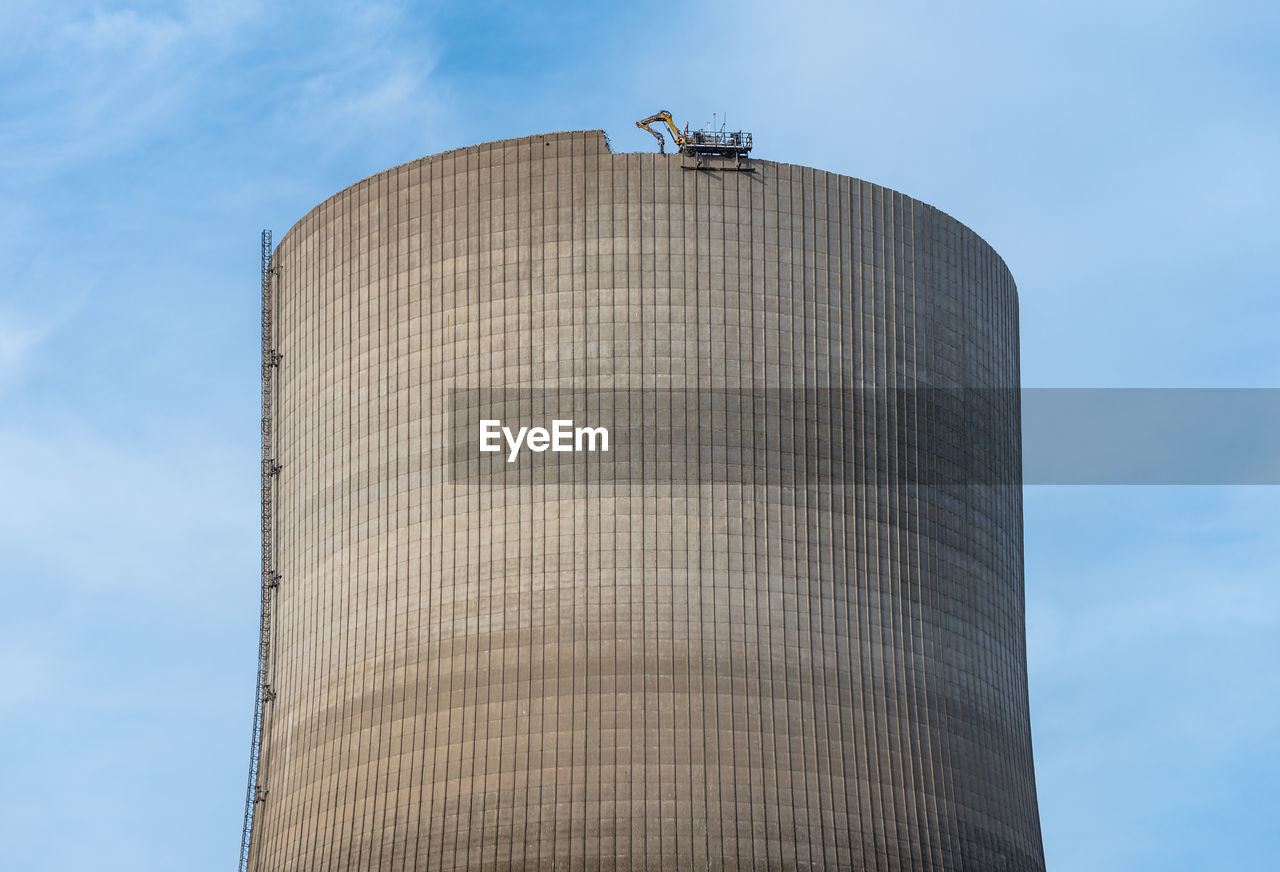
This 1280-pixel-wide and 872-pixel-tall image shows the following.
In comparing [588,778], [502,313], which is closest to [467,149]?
[502,313]

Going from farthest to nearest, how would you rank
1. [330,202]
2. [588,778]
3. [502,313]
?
[330,202], [502,313], [588,778]

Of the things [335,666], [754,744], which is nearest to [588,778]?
[754,744]

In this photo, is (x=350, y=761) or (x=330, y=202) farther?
(x=330, y=202)

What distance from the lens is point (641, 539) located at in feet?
150

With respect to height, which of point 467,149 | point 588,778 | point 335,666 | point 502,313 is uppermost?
point 467,149

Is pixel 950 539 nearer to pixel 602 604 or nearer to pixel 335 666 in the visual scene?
pixel 602 604

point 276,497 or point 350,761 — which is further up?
point 276,497

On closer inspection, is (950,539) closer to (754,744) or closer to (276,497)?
(754,744)

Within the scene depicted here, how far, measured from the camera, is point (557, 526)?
45.9 m

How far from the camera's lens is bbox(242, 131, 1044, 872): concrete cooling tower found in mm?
44531

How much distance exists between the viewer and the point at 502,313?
47.2m

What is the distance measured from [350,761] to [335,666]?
2353 millimetres

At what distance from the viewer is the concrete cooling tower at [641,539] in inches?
1753

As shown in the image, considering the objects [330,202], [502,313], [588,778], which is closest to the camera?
[588,778]
